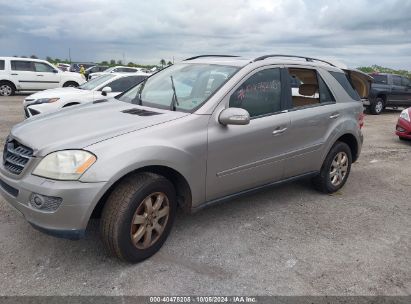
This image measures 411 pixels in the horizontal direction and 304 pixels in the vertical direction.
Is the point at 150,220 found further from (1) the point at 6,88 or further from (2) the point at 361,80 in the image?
(1) the point at 6,88

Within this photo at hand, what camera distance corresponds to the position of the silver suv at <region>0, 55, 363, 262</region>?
2.82 metres

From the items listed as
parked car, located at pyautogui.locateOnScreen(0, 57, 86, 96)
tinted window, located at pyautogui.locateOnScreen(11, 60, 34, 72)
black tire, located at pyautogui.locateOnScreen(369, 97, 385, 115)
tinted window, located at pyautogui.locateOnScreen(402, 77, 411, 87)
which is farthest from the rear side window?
tinted window, located at pyautogui.locateOnScreen(11, 60, 34, 72)

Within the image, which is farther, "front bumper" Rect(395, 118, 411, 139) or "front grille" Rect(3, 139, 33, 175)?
"front bumper" Rect(395, 118, 411, 139)

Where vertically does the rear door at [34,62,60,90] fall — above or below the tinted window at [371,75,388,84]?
below

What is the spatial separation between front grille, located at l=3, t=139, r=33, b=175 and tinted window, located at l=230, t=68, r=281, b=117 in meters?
1.80

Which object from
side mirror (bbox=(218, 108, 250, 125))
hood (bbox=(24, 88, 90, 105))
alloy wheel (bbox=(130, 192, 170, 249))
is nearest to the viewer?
alloy wheel (bbox=(130, 192, 170, 249))

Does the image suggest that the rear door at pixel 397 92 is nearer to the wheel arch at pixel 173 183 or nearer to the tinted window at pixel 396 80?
the tinted window at pixel 396 80

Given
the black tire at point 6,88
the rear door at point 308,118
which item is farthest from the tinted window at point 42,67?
the rear door at point 308,118

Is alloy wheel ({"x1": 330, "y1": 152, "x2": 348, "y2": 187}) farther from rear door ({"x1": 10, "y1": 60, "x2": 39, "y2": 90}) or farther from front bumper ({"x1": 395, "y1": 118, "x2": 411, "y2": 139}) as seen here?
rear door ({"x1": 10, "y1": 60, "x2": 39, "y2": 90})

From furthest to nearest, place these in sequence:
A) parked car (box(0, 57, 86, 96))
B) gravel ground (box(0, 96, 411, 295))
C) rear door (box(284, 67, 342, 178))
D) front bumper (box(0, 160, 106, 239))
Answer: parked car (box(0, 57, 86, 96)), rear door (box(284, 67, 342, 178)), gravel ground (box(0, 96, 411, 295)), front bumper (box(0, 160, 106, 239))

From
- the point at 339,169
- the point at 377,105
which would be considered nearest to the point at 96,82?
the point at 339,169

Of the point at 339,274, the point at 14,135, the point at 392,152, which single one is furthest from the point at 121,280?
the point at 392,152

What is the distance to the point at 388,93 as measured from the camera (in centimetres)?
1523

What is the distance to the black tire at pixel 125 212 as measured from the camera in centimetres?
293
